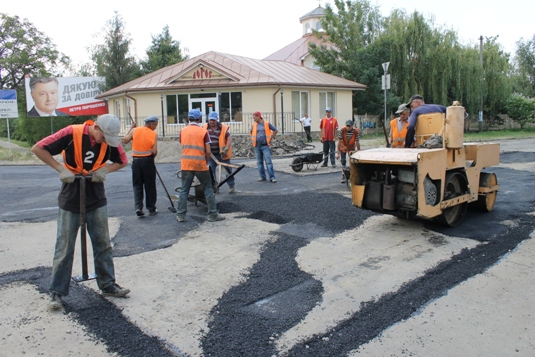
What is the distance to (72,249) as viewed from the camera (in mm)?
A: 4438

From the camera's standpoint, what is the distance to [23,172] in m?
15.8

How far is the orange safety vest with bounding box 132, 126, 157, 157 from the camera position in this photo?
27.0ft

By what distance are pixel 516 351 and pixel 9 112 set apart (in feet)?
75.4

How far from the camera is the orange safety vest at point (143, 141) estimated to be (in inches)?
324

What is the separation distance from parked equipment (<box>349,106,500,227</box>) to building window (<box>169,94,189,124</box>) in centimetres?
2029

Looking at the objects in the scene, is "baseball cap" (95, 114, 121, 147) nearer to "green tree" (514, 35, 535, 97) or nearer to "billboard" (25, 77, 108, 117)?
"billboard" (25, 77, 108, 117)

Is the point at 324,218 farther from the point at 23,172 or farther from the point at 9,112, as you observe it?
the point at 9,112

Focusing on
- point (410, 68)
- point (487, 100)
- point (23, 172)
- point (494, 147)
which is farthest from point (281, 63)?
point (494, 147)

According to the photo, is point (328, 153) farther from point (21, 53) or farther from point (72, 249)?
point (21, 53)

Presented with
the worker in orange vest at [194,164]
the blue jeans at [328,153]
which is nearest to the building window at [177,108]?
the blue jeans at [328,153]

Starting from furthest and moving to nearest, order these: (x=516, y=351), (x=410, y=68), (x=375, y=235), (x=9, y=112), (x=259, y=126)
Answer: (x=410, y=68)
(x=9, y=112)
(x=259, y=126)
(x=375, y=235)
(x=516, y=351)

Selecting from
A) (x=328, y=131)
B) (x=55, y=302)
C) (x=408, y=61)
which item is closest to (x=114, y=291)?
(x=55, y=302)

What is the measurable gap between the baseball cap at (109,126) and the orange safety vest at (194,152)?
131 inches

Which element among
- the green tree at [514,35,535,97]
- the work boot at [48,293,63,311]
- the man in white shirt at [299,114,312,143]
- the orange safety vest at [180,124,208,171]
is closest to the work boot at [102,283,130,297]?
the work boot at [48,293,63,311]
